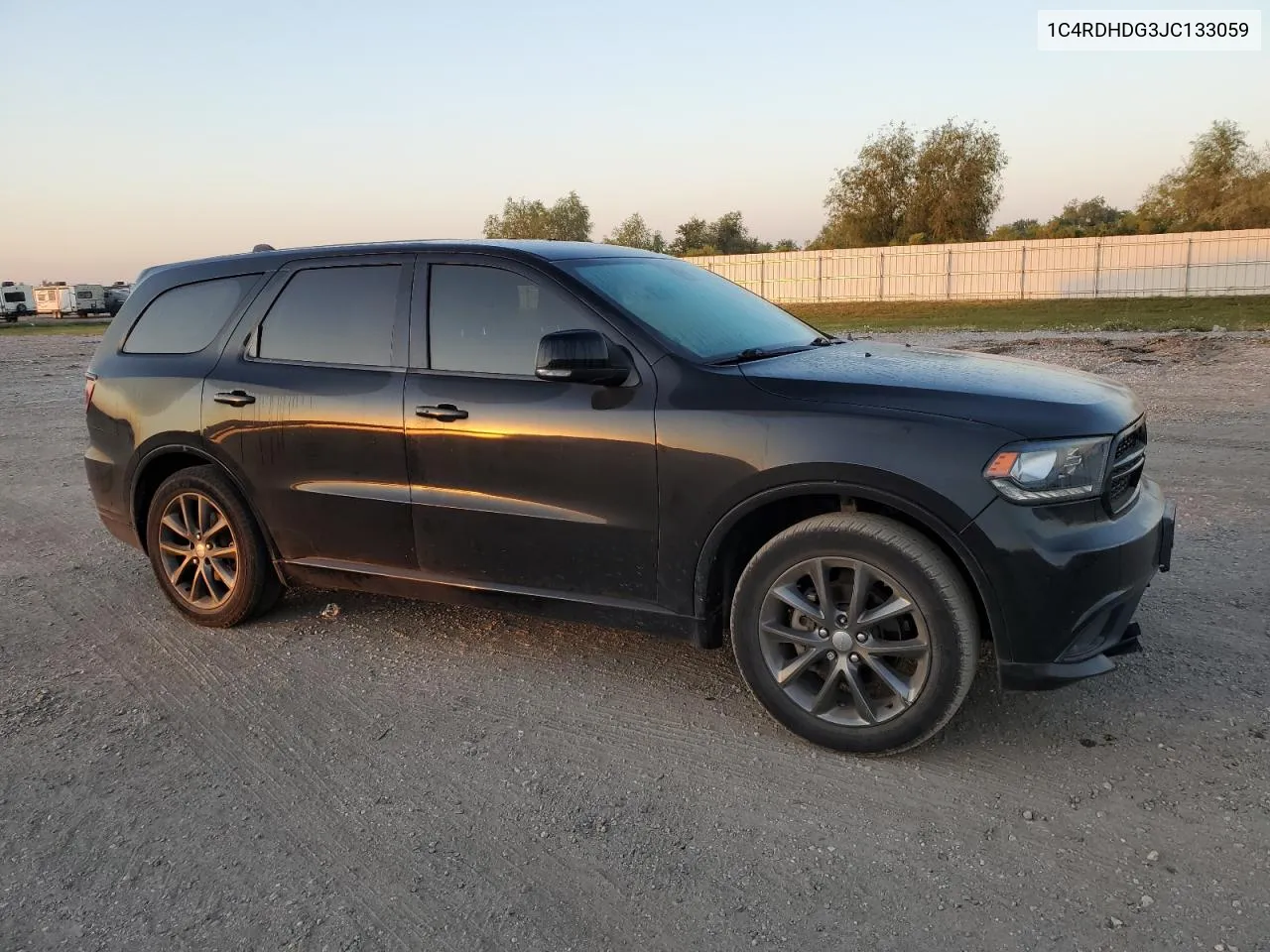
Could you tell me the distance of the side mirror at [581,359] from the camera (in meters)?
3.62

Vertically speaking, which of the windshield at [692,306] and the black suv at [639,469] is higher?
the windshield at [692,306]

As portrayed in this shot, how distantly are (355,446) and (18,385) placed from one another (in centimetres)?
1666

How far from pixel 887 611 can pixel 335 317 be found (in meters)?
2.81

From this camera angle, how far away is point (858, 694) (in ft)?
11.2

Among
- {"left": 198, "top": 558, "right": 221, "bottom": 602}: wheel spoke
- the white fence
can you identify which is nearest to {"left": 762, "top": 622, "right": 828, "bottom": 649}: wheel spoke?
{"left": 198, "top": 558, "right": 221, "bottom": 602}: wheel spoke

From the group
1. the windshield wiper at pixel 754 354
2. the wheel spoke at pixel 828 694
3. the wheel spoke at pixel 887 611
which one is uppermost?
the windshield wiper at pixel 754 354

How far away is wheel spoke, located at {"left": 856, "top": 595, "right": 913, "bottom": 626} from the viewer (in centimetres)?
333

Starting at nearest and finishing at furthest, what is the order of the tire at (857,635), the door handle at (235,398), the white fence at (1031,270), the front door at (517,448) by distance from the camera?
the tire at (857,635) < the front door at (517,448) < the door handle at (235,398) < the white fence at (1031,270)

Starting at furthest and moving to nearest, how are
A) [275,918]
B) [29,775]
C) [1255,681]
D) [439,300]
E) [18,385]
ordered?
[18,385]
[439,300]
[1255,681]
[29,775]
[275,918]

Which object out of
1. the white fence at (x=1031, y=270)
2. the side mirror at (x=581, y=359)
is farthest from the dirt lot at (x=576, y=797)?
the white fence at (x=1031, y=270)

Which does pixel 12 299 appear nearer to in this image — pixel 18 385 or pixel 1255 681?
pixel 18 385

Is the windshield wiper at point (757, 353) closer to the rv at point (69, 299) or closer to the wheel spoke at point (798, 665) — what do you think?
the wheel spoke at point (798, 665)

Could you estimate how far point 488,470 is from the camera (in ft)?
13.1

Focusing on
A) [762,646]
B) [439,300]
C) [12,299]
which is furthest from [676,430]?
[12,299]
